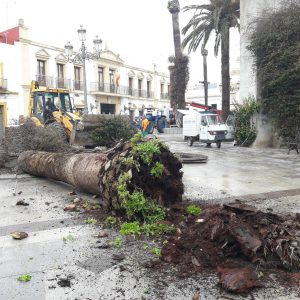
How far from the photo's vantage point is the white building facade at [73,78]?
99.2 feet

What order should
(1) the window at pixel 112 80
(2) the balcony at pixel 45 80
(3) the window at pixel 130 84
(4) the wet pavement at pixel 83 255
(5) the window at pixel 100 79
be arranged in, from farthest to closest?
(3) the window at pixel 130 84
(1) the window at pixel 112 80
(5) the window at pixel 100 79
(2) the balcony at pixel 45 80
(4) the wet pavement at pixel 83 255

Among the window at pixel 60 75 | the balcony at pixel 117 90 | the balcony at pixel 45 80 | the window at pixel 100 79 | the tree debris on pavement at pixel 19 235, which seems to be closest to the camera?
the tree debris on pavement at pixel 19 235

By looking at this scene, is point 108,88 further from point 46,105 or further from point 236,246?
point 236,246

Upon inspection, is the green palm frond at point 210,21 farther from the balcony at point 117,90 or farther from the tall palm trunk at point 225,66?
the balcony at point 117,90

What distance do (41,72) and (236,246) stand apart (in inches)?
1303

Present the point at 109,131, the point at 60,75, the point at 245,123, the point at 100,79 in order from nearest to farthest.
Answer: the point at 109,131 → the point at 245,123 → the point at 60,75 → the point at 100,79

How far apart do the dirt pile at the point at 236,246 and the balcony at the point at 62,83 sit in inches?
1303

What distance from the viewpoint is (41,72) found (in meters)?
34.2

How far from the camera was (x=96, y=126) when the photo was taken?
14.6 m

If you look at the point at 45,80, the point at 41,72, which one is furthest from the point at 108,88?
the point at 41,72

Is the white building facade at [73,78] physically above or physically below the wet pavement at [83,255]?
above

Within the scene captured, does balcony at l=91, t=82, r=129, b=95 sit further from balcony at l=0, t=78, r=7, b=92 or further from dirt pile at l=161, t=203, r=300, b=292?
dirt pile at l=161, t=203, r=300, b=292

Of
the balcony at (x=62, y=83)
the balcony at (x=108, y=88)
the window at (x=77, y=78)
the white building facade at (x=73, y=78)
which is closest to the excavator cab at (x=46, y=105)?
the white building facade at (x=73, y=78)

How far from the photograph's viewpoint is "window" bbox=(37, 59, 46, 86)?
3344 cm
